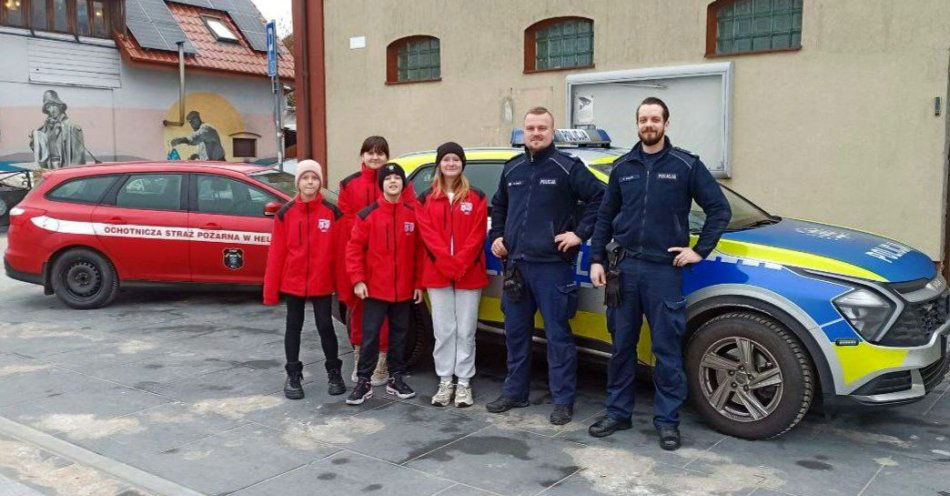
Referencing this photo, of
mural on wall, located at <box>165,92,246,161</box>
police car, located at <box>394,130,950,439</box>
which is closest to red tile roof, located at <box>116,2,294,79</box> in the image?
mural on wall, located at <box>165,92,246,161</box>

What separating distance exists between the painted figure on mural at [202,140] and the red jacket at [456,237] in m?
17.2

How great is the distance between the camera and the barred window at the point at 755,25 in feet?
29.6

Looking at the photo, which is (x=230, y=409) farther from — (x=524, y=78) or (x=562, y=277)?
(x=524, y=78)

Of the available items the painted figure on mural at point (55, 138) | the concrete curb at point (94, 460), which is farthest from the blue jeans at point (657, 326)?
the painted figure on mural at point (55, 138)

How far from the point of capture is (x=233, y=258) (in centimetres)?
819

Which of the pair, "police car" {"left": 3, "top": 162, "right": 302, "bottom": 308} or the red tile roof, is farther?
the red tile roof

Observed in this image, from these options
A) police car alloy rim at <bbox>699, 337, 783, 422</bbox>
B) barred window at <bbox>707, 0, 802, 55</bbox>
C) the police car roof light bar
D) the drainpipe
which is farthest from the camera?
the drainpipe

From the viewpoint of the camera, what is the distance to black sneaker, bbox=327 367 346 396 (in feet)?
17.8

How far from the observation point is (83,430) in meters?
4.77

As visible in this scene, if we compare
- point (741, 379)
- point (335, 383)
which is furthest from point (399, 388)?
point (741, 379)

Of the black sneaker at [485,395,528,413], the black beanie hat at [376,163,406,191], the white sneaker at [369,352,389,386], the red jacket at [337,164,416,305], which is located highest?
the black beanie hat at [376,163,406,191]

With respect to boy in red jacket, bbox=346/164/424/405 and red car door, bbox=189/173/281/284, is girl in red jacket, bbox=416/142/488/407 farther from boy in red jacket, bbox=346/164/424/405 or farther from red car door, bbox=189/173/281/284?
red car door, bbox=189/173/281/284

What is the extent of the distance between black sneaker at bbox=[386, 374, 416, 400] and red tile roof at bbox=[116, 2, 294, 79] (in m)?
16.5

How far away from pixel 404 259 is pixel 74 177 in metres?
5.04
